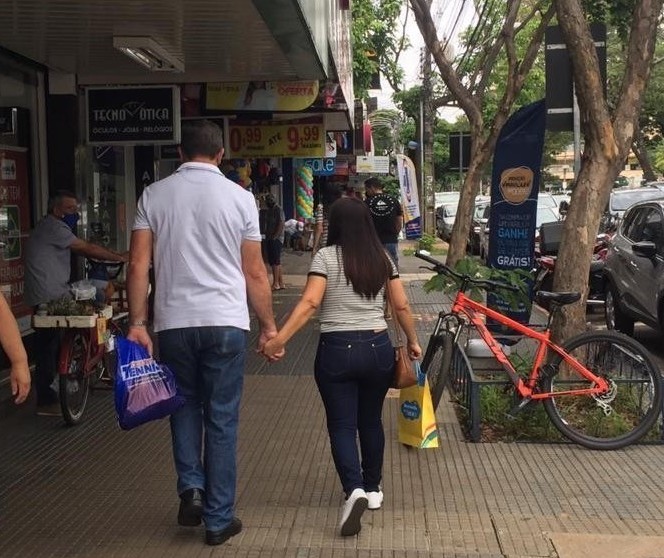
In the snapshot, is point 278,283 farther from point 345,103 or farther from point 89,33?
point 89,33

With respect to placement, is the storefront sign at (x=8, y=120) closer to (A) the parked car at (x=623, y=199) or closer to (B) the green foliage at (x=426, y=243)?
(A) the parked car at (x=623, y=199)

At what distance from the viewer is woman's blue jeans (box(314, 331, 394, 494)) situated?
446 centimetres

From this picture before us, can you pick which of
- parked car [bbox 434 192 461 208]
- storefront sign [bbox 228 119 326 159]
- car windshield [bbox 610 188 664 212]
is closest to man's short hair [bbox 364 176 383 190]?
storefront sign [bbox 228 119 326 159]

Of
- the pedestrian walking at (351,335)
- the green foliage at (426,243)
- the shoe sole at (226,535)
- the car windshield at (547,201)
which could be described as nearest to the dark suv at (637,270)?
the pedestrian walking at (351,335)

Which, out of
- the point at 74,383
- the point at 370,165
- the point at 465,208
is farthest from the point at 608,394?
the point at 370,165

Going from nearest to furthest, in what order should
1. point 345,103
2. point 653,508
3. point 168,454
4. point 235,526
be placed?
1. point 235,526
2. point 653,508
3. point 168,454
4. point 345,103

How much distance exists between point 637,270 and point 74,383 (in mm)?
6494

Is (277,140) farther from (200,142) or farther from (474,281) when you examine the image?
(200,142)

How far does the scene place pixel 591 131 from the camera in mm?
6863

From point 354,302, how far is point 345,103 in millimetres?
8632

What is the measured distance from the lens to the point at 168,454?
234 inches

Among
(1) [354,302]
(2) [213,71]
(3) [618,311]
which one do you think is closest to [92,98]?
(2) [213,71]

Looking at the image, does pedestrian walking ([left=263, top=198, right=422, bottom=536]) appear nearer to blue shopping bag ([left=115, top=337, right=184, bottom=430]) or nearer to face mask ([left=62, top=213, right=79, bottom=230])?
blue shopping bag ([left=115, top=337, right=184, bottom=430])

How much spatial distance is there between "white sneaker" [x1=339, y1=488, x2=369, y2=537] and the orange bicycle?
70.8 inches
